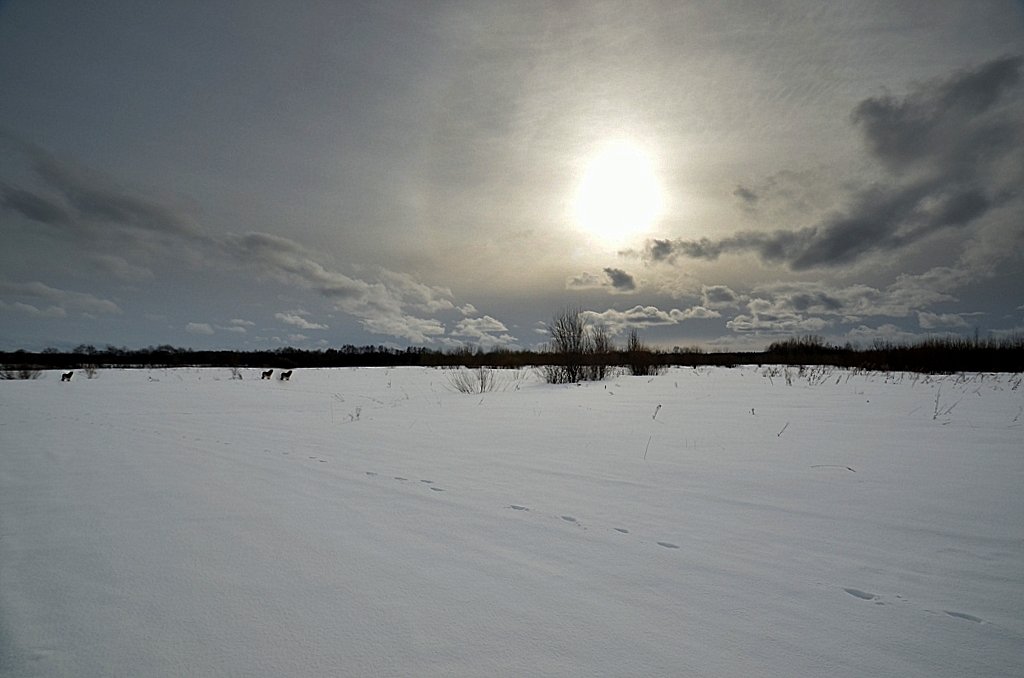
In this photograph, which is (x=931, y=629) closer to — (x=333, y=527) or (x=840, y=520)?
(x=840, y=520)

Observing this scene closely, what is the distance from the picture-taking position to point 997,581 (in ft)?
5.35

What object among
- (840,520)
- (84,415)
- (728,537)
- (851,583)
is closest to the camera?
(851,583)

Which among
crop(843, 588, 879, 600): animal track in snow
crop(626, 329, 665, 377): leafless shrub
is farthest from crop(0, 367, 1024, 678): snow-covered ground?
crop(626, 329, 665, 377): leafless shrub

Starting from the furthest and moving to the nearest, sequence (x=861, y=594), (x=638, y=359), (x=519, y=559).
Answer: (x=638, y=359) < (x=519, y=559) < (x=861, y=594)

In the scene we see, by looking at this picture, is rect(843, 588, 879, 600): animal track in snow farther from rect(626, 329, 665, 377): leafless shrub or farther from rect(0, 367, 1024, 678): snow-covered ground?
rect(626, 329, 665, 377): leafless shrub

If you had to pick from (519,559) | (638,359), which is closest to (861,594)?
(519,559)

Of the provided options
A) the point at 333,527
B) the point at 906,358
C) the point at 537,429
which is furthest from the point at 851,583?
the point at 906,358

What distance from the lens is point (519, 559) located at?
5.76 feet

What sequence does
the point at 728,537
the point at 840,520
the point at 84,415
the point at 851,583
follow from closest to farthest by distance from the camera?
the point at 851,583 → the point at 728,537 → the point at 840,520 → the point at 84,415

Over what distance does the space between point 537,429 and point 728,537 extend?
310 centimetres

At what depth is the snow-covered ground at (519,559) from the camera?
1175 mm

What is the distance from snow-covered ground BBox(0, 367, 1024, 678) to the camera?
117cm

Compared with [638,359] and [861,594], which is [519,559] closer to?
[861,594]

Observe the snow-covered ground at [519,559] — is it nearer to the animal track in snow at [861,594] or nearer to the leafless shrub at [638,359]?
the animal track in snow at [861,594]
